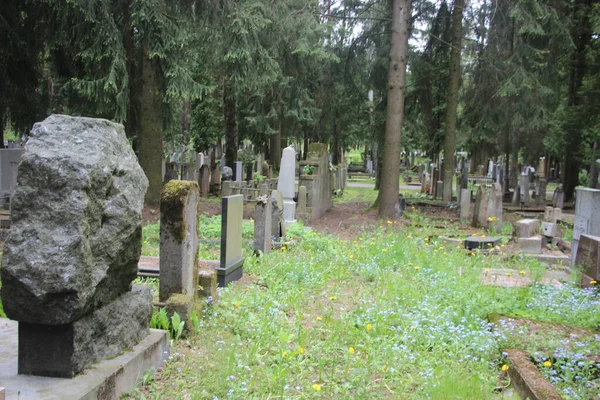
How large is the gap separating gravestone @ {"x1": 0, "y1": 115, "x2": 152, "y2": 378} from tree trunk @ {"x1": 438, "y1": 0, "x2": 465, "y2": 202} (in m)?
14.6

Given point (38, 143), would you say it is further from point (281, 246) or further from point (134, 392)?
point (281, 246)

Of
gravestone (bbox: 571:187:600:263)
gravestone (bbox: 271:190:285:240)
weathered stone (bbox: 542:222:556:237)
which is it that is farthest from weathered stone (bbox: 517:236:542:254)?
gravestone (bbox: 271:190:285:240)

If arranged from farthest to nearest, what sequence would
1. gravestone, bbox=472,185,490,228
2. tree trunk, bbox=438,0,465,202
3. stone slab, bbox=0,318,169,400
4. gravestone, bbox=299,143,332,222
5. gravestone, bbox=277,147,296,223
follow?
tree trunk, bbox=438,0,465,202 → gravestone, bbox=299,143,332,222 → gravestone, bbox=472,185,490,228 → gravestone, bbox=277,147,296,223 → stone slab, bbox=0,318,169,400

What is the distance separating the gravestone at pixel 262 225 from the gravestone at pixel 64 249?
5.05 meters

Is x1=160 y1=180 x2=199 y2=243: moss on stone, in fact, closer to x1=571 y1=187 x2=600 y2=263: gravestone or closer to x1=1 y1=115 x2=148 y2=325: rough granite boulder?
x1=1 y1=115 x2=148 y2=325: rough granite boulder

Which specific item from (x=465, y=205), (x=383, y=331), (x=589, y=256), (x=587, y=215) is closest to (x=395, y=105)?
(x=465, y=205)

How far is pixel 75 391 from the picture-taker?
3076 mm

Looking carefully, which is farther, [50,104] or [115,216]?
[50,104]

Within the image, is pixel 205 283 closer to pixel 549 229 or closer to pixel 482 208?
pixel 549 229

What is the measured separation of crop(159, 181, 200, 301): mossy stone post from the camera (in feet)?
16.0

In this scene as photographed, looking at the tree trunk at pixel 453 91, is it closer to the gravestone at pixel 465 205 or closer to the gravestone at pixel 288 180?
the gravestone at pixel 465 205

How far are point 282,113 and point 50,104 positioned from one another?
1040 centimetres

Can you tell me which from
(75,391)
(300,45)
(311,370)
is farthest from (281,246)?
(300,45)

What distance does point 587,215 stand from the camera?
8422 mm
